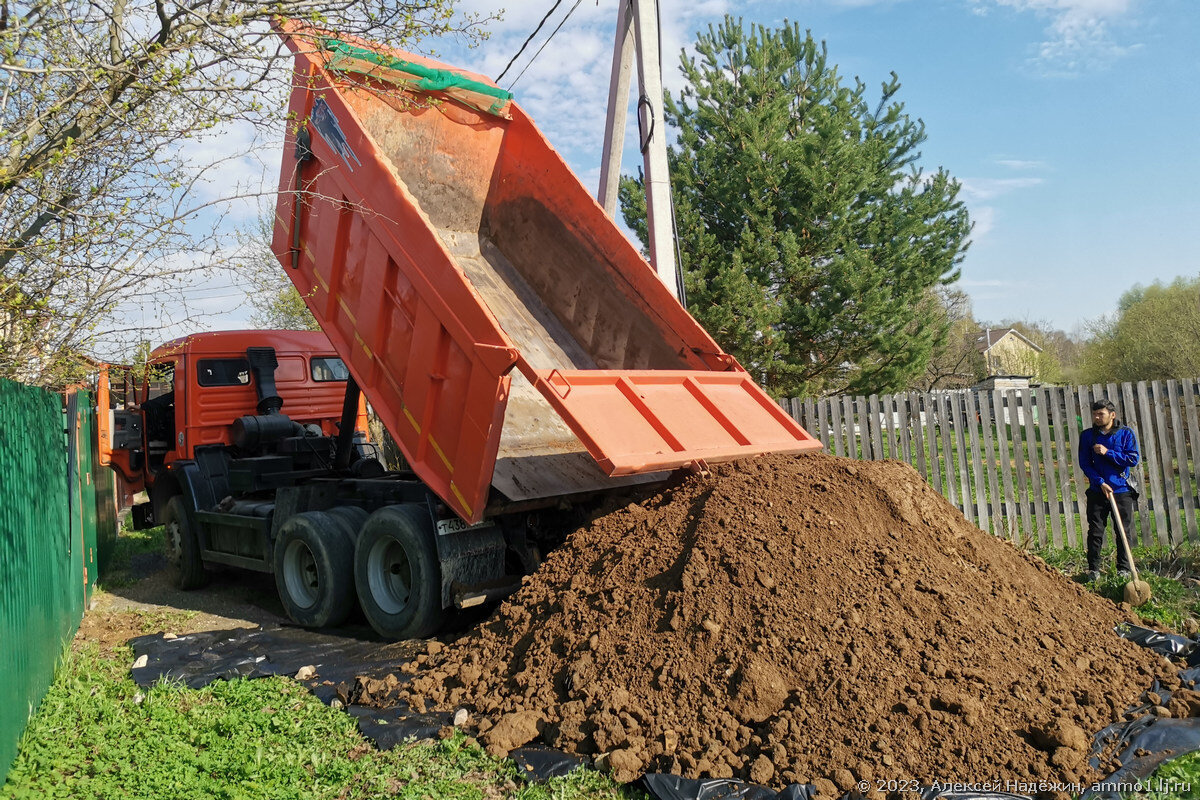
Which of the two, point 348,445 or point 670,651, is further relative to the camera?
point 348,445

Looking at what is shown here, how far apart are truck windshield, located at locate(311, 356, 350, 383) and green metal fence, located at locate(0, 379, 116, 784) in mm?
2288

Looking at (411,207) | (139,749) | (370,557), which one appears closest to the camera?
(139,749)

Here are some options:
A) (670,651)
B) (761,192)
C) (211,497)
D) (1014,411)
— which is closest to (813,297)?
(761,192)

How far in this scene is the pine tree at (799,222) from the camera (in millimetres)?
13320

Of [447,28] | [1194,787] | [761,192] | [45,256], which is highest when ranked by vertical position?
[761,192]

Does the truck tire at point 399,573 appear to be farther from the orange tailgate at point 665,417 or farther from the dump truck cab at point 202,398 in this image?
the dump truck cab at point 202,398

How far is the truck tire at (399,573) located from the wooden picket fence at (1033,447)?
5.29 meters

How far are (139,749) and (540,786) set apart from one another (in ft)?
6.64

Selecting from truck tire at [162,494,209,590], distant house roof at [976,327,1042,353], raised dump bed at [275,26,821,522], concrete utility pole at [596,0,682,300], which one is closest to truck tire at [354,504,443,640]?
raised dump bed at [275,26,821,522]

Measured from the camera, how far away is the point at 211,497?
8.16m

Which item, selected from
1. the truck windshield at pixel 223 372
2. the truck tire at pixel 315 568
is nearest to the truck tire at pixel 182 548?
the truck windshield at pixel 223 372

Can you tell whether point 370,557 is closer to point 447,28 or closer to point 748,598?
point 748,598

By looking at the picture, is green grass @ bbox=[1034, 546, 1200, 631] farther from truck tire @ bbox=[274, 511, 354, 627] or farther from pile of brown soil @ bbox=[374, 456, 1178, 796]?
truck tire @ bbox=[274, 511, 354, 627]

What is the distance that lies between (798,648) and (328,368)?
677 cm
